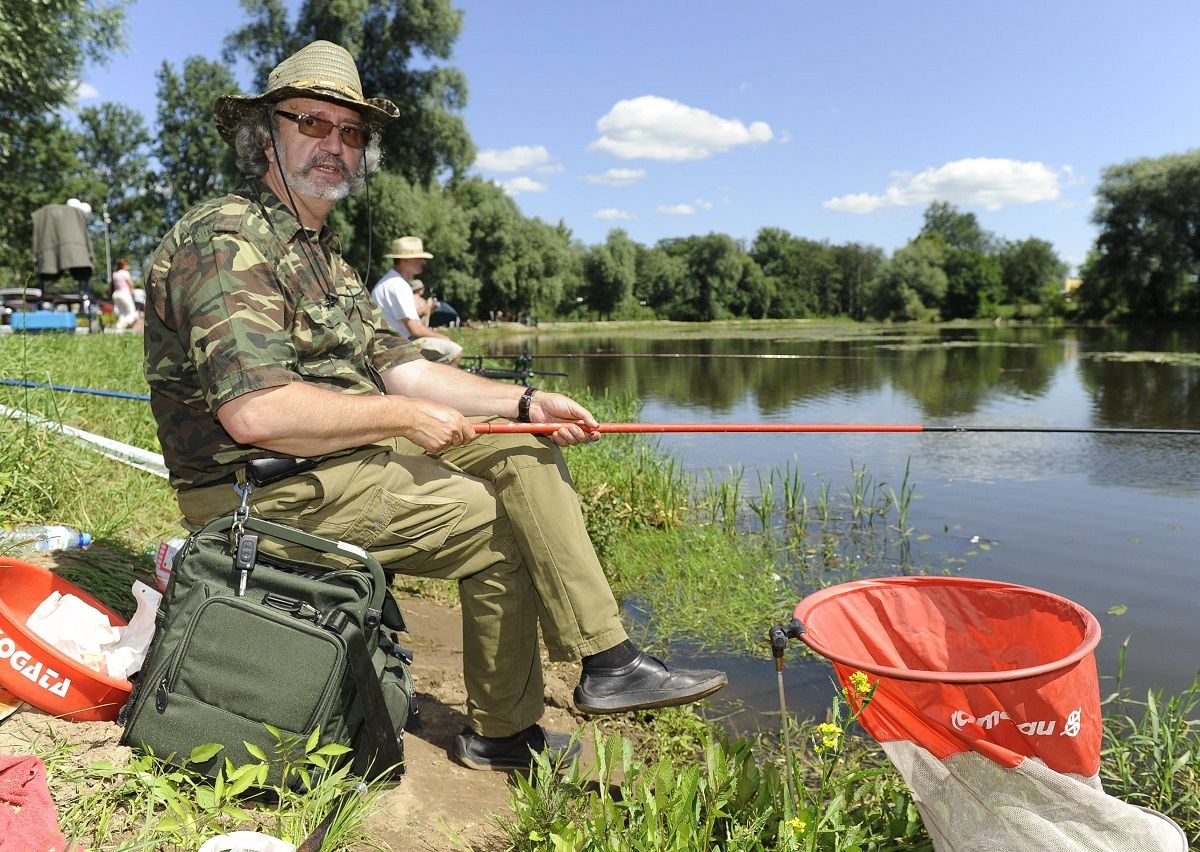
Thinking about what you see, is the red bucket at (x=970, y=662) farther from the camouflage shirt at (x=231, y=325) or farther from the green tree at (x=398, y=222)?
the green tree at (x=398, y=222)

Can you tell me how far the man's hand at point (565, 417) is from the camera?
268 centimetres

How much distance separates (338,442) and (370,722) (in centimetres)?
68

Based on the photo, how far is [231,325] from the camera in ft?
7.18

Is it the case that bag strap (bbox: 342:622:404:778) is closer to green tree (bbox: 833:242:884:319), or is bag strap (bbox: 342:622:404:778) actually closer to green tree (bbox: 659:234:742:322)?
green tree (bbox: 659:234:742:322)

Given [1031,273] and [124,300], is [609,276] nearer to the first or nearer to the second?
[1031,273]

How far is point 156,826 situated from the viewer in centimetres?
184

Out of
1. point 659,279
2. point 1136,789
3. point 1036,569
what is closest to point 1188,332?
point 1036,569

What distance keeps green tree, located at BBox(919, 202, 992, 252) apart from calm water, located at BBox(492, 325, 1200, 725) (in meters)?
89.8

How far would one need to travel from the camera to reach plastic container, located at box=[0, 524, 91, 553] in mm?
3105

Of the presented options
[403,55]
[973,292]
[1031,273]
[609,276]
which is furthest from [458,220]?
[1031,273]

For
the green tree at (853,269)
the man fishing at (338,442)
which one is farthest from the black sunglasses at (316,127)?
the green tree at (853,269)

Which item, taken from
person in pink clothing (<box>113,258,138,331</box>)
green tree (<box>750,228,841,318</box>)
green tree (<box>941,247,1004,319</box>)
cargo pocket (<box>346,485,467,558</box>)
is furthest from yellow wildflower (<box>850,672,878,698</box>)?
green tree (<box>750,228,841,318</box>)

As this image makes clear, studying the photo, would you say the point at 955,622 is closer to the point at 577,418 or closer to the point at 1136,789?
the point at 1136,789

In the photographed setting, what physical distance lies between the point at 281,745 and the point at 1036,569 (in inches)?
188
